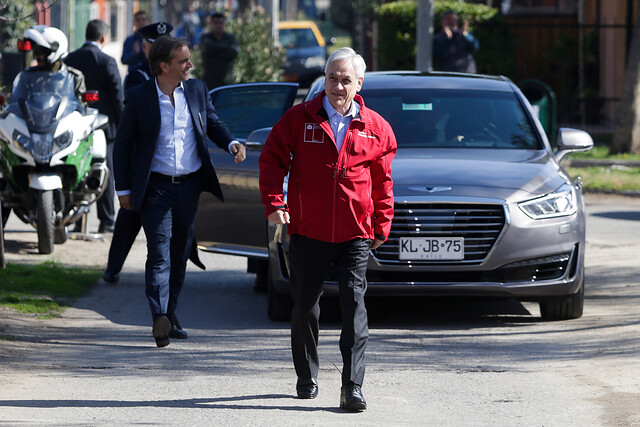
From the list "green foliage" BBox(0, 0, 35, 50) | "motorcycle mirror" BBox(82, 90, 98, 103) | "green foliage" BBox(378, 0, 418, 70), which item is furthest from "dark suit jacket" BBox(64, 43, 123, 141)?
"green foliage" BBox(0, 0, 35, 50)

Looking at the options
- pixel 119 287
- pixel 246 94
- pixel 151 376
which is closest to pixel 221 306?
pixel 119 287

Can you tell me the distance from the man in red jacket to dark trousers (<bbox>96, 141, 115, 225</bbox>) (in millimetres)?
5990

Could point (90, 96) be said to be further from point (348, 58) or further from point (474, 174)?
point (348, 58)

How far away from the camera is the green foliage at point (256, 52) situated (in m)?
22.8

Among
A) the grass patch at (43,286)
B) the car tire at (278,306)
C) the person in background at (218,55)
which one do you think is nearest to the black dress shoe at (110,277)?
the grass patch at (43,286)

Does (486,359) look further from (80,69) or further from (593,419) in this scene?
(80,69)

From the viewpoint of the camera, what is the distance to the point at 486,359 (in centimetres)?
707

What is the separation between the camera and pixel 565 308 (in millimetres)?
8258

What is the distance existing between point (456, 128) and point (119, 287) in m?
2.74

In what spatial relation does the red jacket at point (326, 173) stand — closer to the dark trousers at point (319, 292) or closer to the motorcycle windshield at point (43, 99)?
the dark trousers at point (319, 292)

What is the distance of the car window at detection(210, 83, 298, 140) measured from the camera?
9812 mm

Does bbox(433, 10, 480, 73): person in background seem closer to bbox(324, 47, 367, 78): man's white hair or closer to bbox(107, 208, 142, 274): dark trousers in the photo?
bbox(107, 208, 142, 274): dark trousers

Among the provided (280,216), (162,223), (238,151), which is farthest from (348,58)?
(162,223)

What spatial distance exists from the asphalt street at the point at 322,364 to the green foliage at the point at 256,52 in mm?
13148
